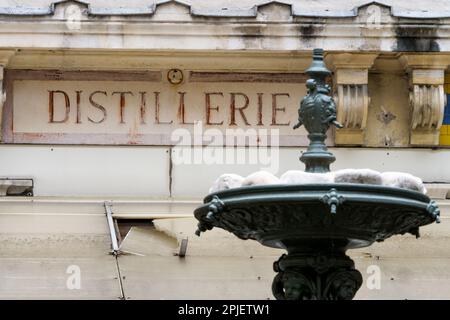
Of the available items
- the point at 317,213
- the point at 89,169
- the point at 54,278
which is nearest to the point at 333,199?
the point at 317,213

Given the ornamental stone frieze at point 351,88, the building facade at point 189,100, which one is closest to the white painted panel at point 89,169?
the building facade at point 189,100

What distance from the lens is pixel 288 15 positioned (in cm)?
1677

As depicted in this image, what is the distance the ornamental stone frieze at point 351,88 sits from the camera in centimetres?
1702

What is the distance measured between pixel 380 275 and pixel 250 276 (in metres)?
1.00

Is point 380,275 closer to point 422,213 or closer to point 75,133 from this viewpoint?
point 75,133

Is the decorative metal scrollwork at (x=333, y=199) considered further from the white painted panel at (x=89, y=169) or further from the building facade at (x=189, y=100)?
the white painted panel at (x=89, y=169)

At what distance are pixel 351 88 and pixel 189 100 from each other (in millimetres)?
1338

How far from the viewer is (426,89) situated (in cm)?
1717

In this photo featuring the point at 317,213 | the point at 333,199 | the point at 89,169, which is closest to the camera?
the point at 333,199

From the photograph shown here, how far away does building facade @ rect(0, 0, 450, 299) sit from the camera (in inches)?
658

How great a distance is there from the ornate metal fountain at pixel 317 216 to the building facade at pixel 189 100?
442cm

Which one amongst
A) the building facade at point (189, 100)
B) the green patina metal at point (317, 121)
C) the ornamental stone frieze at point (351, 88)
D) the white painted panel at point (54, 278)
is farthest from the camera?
the ornamental stone frieze at point (351, 88)

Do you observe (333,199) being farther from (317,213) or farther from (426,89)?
(426,89)

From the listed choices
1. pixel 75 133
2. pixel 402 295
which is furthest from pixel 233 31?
pixel 402 295
